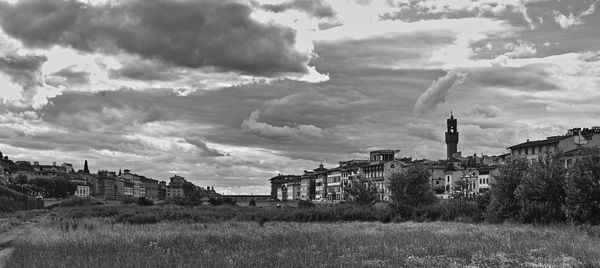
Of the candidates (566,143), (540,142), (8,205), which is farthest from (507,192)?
(540,142)

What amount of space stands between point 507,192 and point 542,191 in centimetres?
489

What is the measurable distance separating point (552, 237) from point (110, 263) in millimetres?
29270

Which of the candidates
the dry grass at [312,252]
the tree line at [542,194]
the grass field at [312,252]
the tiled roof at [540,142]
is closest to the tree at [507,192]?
the tree line at [542,194]

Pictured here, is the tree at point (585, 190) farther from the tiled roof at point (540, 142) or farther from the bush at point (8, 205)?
the bush at point (8, 205)

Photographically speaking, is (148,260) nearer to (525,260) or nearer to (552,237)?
(525,260)

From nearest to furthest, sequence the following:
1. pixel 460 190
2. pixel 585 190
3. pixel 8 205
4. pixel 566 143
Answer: pixel 585 190 → pixel 8 205 → pixel 460 190 → pixel 566 143

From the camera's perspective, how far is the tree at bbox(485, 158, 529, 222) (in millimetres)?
72125

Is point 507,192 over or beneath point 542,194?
over

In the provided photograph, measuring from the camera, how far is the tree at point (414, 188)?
12769 cm

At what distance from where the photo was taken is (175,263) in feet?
97.7

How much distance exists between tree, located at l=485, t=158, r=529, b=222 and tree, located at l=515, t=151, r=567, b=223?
1646mm

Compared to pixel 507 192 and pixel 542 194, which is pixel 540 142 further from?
pixel 542 194

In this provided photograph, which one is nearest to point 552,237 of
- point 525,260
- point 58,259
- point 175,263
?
point 525,260

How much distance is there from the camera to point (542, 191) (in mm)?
69062
